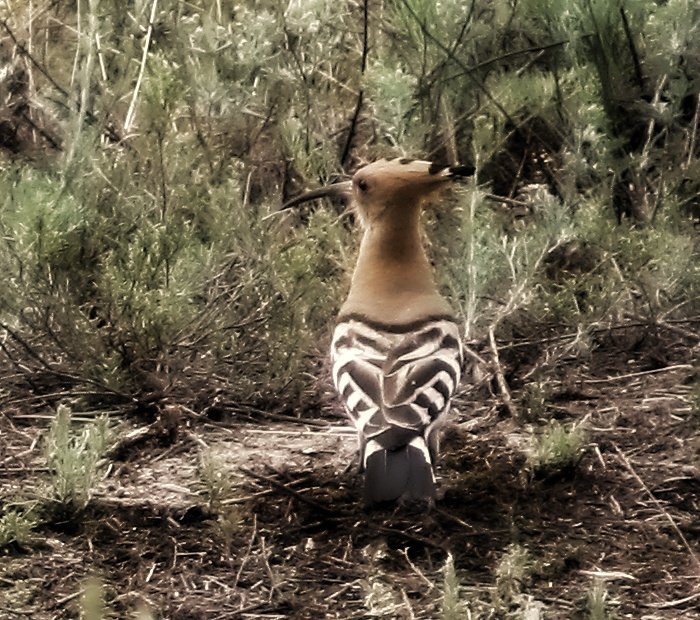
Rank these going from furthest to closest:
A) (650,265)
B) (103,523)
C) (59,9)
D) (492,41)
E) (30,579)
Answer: (59,9), (492,41), (650,265), (103,523), (30,579)

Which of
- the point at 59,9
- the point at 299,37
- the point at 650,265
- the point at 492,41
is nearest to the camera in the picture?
the point at 650,265

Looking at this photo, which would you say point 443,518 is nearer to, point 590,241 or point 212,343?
point 212,343

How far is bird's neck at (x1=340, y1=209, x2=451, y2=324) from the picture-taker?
2836 millimetres

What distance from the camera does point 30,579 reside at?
2.51 m

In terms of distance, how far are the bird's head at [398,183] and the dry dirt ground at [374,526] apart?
533mm

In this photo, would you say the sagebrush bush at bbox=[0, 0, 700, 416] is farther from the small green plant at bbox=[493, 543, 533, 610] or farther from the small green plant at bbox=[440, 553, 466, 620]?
the small green plant at bbox=[440, 553, 466, 620]

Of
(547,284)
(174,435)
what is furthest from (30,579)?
(547,284)

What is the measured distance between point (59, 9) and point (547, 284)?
1947 mm

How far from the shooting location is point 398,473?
2396 millimetres

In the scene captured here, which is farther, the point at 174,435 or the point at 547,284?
the point at 547,284

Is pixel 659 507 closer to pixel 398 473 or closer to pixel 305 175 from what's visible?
pixel 398 473

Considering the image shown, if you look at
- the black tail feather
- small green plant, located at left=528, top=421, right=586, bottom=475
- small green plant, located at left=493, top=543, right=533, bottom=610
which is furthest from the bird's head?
small green plant, located at left=493, top=543, right=533, bottom=610

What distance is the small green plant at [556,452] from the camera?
2818 millimetres

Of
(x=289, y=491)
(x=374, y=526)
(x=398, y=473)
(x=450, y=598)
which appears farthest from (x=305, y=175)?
(x=450, y=598)
